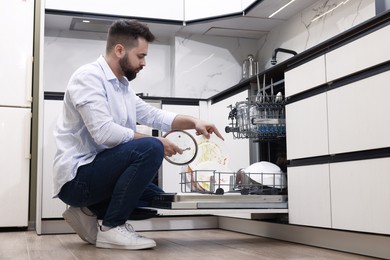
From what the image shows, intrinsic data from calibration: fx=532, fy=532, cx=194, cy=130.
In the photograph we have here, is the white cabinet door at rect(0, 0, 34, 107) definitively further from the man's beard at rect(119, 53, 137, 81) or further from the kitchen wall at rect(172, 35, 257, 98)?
the man's beard at rect(119, 53, 137, 81)

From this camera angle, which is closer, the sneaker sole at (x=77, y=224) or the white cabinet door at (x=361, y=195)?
the white cabinet door at (x=361, y=195)

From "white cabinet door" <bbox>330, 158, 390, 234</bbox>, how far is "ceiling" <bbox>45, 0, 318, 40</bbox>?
162 cm

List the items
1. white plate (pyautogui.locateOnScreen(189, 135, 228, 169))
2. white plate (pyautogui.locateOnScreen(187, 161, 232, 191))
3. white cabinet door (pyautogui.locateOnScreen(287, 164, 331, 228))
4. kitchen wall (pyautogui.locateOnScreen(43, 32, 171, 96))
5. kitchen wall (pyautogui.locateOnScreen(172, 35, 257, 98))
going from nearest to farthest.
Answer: white cabinet door (pyautogui.locateOnScreen(287, 164, 331, 228)) → white plate (pyautogui.locateOnScreen(187, 161, 232, 191)) → white plate (pyautogui.locateOnScreen(189, 135, 228, 169)) → kitchen wall (pyautogui.locateOnScreen(43, 32, 171, 96)) → kitchen wall (pyautogui.locateOnScreen(172, 35, 257, 98))

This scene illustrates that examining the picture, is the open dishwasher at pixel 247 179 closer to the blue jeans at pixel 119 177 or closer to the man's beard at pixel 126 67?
the blue jeans at pixel 119 177

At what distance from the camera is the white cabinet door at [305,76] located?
86.4 inches

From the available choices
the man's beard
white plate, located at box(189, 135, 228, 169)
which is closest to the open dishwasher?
white plate, located at box(189, 135, 228, 169)

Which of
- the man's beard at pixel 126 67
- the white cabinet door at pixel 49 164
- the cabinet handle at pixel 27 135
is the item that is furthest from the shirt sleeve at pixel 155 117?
the cabinet handle at pixel 27 135

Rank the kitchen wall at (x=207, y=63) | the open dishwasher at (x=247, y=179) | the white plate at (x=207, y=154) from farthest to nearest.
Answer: the kitchen wall at (x=207, y=63) → the white plate at (x=207, y=154) → the open dishwasher at (x=247, y=179)

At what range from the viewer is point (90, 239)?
7.98 feet

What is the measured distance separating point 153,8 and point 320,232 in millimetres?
2126

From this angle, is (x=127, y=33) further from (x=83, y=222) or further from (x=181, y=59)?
(x=181, y=59)

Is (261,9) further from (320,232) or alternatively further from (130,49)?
(320,232)

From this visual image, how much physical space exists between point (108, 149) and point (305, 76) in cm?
90

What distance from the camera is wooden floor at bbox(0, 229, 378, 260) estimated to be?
1.99 meters
